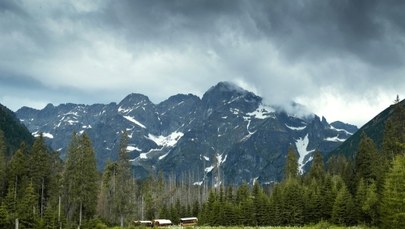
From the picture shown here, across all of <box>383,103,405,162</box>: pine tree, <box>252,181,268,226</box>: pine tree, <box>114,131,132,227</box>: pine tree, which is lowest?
<box>252,181,268,226</box>: pine tree

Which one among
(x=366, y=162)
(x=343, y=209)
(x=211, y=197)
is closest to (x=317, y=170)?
(x=366, y=162)

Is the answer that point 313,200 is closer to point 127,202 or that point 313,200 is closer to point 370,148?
point 370,148

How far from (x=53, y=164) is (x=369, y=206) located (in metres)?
69.7

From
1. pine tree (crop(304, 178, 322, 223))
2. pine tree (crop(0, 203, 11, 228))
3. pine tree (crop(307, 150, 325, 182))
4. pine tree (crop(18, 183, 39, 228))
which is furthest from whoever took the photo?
pine tree (crop(307, 150, 325, 182))

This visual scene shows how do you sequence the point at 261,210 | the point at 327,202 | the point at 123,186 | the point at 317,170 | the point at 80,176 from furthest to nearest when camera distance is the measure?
the point at 317,170
the point at 123,186
the point at 261,210
the point at 80,176
the point at 327,202

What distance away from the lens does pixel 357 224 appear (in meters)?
80.3

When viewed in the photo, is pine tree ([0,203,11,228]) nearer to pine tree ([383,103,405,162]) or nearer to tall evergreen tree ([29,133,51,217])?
tall evergreen tree ([29,133,51,217])

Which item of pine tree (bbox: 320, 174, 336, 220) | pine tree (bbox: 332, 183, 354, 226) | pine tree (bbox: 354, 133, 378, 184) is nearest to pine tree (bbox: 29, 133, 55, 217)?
pine tree (bbox: 320, 174, 336, 220)

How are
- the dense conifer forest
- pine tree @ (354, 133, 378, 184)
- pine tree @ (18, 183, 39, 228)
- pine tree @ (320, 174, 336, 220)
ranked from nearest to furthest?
pine tree @ (18, 183, 39, 228)
the dense conifer forest
pine tree @ (320, 174, 336, 220)
pine tree @ (354, 133, 378, 184)

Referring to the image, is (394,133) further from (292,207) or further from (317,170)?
(317,170)

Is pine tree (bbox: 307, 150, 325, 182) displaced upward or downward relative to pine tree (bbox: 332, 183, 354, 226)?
upward

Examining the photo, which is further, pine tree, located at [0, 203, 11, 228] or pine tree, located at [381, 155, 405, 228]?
pine tree, located at [0, 203, 11, 228]

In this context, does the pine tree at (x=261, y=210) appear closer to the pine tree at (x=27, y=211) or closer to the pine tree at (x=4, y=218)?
the pine tree at (x=27, y=211)

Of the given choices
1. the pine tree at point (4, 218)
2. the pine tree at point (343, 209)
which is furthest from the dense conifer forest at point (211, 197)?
the pine tree at point (4, 218)
